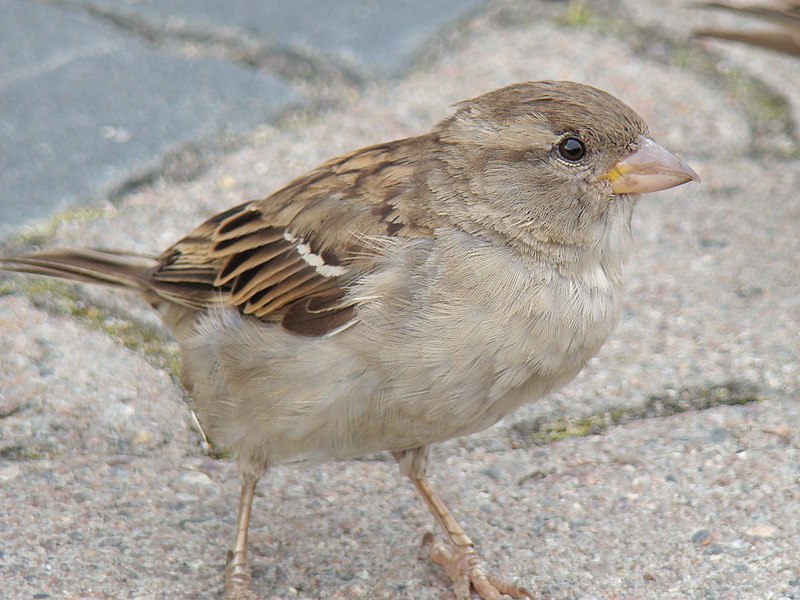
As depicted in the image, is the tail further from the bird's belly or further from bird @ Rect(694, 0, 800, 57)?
bird @ Rect(694, 0, 800, 57)

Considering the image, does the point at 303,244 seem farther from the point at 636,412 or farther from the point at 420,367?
the point at 636,412

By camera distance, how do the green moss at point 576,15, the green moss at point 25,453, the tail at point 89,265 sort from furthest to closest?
the green moss at point 576,15
the tail at point 89,265
the green moss at point 25,453

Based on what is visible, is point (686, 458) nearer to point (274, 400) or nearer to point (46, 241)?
point (274, 400)

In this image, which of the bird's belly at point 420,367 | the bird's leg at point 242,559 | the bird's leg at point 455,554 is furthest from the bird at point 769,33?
the bird's leg at point 242,559

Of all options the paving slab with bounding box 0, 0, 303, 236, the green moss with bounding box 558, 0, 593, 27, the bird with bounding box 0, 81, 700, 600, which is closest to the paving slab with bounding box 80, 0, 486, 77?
the paving slab with bounding box 0, 0, 303, 236

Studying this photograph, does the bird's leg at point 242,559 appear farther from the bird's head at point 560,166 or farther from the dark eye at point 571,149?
the dark eye at point 571,149

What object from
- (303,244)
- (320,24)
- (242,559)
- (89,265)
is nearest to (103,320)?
(89,265)
